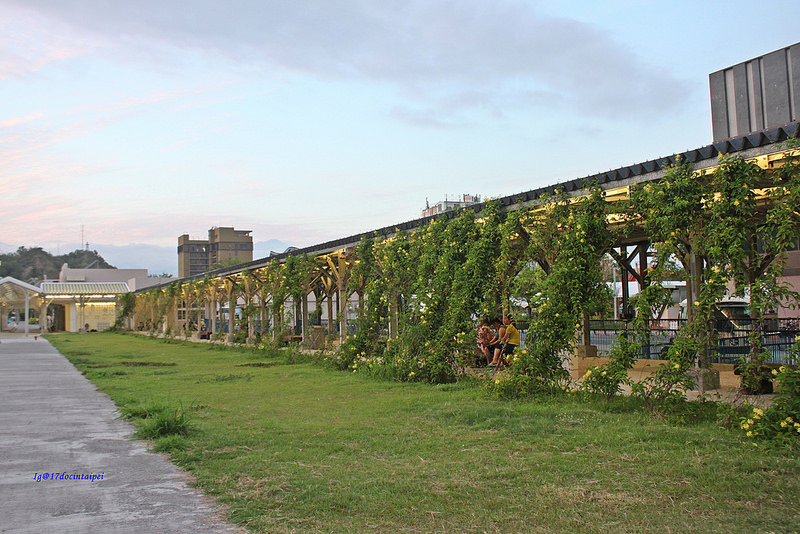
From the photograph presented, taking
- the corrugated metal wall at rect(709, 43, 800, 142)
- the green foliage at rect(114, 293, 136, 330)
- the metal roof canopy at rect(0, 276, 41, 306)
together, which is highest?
the corrugated metal wall at rect(709, 43, 800, 142)

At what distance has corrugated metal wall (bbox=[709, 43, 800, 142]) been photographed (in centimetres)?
1947

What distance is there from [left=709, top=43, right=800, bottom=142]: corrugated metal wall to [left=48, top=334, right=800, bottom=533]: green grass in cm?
1523

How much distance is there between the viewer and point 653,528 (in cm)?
425

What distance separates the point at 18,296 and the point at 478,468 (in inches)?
2340

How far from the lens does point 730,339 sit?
45.7 feet

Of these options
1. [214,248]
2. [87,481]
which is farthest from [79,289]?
[214,248]

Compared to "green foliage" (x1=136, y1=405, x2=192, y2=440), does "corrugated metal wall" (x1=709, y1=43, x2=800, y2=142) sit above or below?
above

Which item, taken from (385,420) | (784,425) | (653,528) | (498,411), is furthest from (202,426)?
(784,425)

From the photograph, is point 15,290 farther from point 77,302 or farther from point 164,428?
point 164,428

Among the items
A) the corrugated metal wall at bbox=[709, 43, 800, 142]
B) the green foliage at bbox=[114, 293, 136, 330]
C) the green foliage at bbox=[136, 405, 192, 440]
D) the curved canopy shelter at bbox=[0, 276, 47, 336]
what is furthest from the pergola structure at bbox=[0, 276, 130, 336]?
the green foliage at bbox=[136, 405, 192, 440]

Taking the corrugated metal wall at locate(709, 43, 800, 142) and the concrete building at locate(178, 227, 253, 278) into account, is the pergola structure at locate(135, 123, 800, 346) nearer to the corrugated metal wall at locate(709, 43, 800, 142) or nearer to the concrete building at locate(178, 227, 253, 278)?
the corrugated metal wall at locate(709, 43, 800, 142)

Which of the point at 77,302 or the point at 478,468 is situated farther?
the point at 77,302

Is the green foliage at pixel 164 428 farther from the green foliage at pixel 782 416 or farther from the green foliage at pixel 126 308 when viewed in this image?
the green foliage at pixel 126 308

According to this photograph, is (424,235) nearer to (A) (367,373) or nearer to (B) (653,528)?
(A) (367,373)
